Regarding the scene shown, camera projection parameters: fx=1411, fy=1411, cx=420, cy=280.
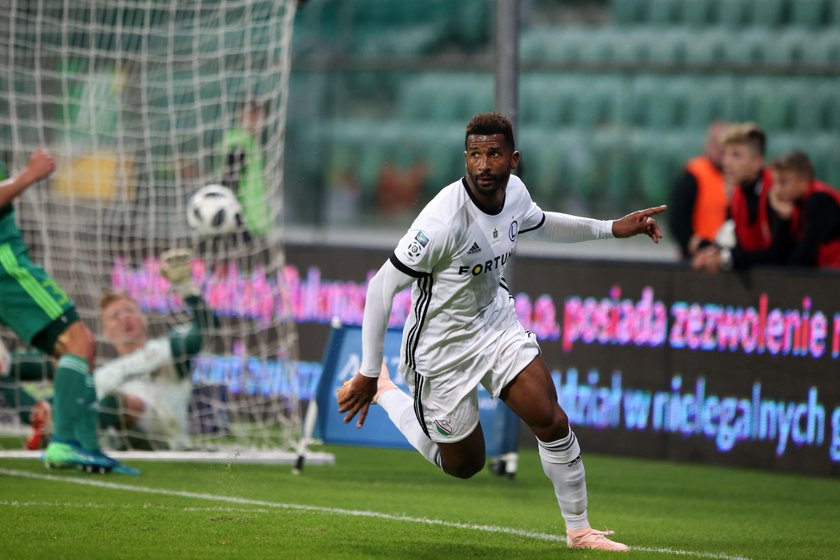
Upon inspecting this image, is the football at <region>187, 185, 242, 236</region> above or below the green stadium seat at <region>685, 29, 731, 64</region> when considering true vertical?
below

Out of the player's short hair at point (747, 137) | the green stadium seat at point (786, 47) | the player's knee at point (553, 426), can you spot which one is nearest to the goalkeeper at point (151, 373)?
the player's short hair at point (747, 137)

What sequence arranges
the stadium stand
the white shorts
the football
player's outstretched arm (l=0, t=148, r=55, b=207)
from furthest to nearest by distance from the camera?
the stadium stand, the football, player's outstretched arm (l=0, t=148, r=55, b=207), the white shorts

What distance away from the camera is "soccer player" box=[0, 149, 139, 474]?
8.98 metres

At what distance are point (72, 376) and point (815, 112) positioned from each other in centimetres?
714

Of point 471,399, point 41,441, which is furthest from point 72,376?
point 471,399

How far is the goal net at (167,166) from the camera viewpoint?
11.4 meters

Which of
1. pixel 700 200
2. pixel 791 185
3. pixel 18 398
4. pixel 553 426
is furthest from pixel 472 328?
pixel 700 200

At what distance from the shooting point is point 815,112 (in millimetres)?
12664

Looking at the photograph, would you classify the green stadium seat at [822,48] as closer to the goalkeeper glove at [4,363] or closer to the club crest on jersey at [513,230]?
the club crest on jersey at [513,230]

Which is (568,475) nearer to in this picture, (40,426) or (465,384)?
(465,384)

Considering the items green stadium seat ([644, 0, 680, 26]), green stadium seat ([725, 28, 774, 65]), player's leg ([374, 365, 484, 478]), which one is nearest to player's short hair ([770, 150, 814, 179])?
green stadium seat ([725, 28, 774, 65])

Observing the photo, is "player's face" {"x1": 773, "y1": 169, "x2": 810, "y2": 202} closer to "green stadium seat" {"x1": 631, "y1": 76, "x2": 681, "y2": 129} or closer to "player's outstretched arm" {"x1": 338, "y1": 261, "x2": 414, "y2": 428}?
"green stadium seat" {"x1": 631, "y1": 76, "x2": 681, "y2": 129}

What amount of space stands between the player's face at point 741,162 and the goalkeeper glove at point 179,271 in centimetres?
443

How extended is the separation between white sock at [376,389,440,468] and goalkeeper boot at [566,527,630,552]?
2.61 ft
